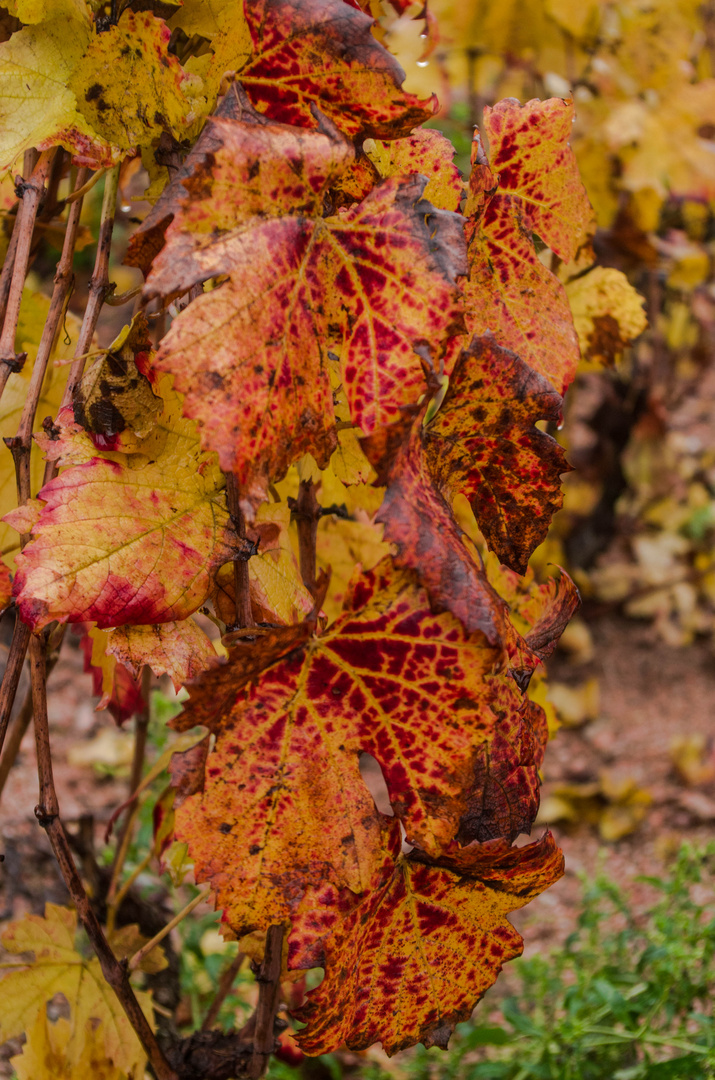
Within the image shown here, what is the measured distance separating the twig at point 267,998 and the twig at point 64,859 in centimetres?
7

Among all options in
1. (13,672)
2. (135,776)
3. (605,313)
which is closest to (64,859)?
(13,672)

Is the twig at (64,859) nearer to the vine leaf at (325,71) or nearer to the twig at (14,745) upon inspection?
the twig at (14,745)

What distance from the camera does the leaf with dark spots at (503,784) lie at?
21.7 inches

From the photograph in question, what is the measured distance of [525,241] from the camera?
0.63 m

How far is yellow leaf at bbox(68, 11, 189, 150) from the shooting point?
0.52 metres

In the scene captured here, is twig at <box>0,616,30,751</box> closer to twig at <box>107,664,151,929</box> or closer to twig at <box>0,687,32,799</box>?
twig at <box>0,687,32,799</box>

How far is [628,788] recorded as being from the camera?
2.16m

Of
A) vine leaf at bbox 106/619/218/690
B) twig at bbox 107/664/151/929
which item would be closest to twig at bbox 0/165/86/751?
vine leaf at bbox 106/619/218/690

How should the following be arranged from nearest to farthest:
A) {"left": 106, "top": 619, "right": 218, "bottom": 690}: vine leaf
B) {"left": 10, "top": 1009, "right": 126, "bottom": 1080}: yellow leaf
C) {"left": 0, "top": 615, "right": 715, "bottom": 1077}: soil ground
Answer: {"left": 106, "top": 619, "right": 218, "bottom": 690}: vine leaf, {"left": 10, "top": 1009, "right": 126, "bottom": 1080}: yellow leaf, {"left": 0, "top": 615, "right": 715, "bottom": 1077}: soil ground

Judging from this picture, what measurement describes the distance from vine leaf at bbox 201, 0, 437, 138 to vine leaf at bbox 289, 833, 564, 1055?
424 millimetres

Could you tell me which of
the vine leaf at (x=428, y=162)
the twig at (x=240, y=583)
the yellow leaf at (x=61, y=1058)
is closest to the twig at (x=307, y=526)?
the twig at (x=240, y=583)

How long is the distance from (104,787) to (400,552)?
1956mm

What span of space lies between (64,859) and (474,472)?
16.1 inches

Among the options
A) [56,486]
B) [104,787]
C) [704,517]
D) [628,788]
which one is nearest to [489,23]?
[704,517]
